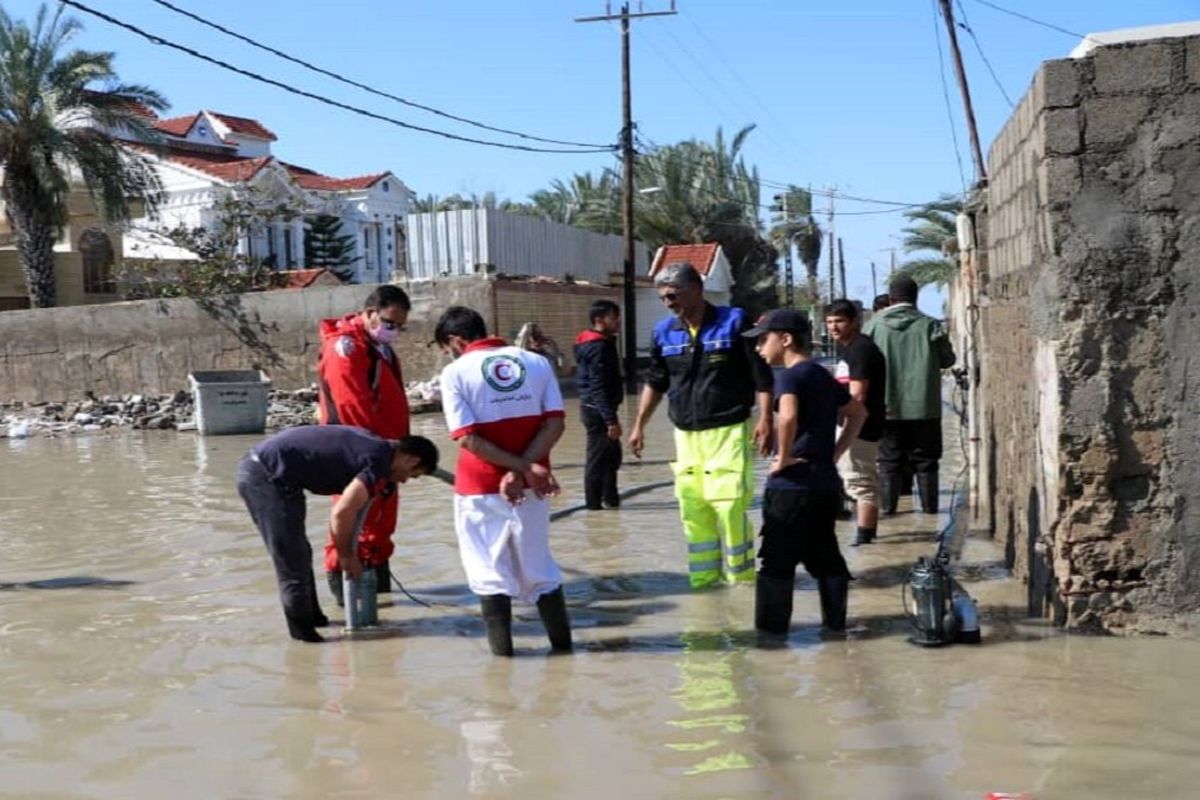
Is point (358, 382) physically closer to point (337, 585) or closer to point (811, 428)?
point (337, 585)

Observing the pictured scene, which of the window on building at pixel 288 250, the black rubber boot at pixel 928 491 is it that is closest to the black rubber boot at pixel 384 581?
the black rubber boot at pixel 928 491

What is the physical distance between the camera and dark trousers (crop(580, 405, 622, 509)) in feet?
32.8

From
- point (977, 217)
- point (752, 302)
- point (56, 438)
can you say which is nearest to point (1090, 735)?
point (977, 217)

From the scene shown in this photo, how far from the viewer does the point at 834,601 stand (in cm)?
621

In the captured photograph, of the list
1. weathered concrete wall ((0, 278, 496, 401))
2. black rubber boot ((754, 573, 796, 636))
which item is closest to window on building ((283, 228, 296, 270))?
weathered concrete wall ((0, 278, 496, 401))

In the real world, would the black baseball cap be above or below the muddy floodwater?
above

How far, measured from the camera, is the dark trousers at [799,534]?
6059 millimetres

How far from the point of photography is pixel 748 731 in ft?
15.8

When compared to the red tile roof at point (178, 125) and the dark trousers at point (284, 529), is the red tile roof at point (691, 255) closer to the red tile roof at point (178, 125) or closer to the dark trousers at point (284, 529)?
the red tile roof at point (178, 125)

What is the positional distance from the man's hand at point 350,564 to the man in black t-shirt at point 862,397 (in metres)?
3.44

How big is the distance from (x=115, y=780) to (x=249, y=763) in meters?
0.44

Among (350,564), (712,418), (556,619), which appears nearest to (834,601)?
(712,418)

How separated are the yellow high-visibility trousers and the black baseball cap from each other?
0.53m

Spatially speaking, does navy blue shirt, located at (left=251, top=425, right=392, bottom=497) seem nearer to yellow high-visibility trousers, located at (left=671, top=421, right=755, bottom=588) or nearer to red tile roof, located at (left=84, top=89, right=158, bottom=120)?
yellow high-visibility trousers, located at (left=671, top=421, right=755, bottom=588)
